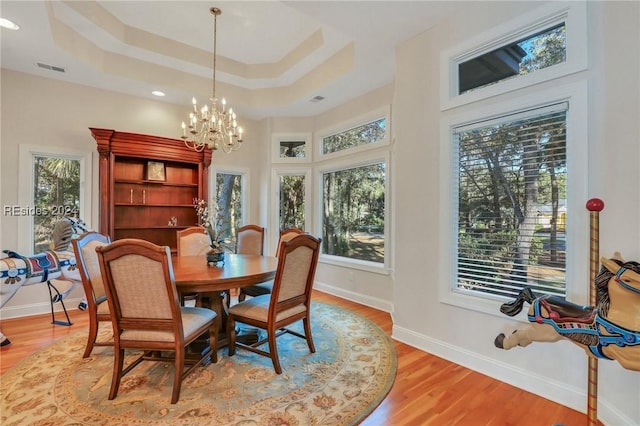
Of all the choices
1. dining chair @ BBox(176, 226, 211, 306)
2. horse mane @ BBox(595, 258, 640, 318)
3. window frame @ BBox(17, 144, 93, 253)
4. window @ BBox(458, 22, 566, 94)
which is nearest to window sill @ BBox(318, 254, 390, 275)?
dining chair @ BBox(176, 226, 211, 306)

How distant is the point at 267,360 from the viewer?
8.39 ft

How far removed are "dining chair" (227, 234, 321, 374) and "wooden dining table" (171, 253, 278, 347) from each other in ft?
0.64

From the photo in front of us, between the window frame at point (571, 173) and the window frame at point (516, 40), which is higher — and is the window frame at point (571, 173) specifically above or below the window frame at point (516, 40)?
below

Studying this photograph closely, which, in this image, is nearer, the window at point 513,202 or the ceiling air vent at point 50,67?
the window at point 513,202

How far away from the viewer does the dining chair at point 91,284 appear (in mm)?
2393

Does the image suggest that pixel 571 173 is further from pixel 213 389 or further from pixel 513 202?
pixel 213 389

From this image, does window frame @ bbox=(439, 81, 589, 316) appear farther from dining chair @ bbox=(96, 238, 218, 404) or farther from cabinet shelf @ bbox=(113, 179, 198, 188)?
cabinet shelf @ bbox=(113, 179, 198, 188)

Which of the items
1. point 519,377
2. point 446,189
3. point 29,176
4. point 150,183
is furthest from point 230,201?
point 519,377

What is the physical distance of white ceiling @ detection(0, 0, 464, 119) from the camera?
2787 millimetres

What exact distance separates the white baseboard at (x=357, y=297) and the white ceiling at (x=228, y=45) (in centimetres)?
302

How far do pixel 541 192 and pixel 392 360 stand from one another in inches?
71.0

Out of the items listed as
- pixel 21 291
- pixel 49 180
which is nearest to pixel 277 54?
pixel 49 180

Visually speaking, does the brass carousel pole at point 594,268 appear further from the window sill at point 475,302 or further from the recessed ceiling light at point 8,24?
the recessed ceiling light at point 8,24

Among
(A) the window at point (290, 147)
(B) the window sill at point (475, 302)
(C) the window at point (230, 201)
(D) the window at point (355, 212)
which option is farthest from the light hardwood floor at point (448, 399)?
(A) the window at point (290, 147)
